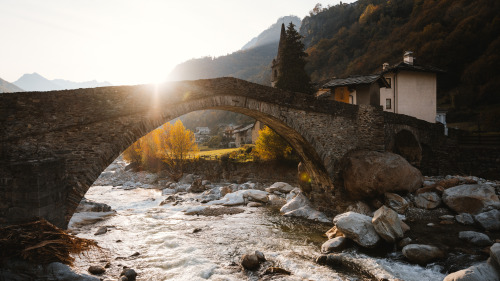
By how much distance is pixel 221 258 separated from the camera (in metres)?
7.86

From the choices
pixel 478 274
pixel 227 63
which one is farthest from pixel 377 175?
pixel 227 63

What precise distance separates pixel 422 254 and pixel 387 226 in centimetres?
131

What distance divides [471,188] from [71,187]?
13.8m

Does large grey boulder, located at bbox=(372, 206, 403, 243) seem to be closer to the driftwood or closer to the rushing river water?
the rushing river water

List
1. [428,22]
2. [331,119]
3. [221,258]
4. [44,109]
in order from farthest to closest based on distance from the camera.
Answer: [428,22]
[331,119]
[221,258]
[44,109]

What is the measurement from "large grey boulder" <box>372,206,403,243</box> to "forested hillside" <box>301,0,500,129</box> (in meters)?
23.7

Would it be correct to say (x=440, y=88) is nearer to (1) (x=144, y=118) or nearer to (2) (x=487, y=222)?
(2) (x=487, y=222)

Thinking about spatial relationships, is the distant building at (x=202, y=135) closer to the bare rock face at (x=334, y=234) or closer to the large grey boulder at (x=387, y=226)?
the bare rock face at (x=334, y=234)

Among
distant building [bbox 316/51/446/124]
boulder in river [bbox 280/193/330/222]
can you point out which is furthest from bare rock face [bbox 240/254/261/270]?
distant building [bbox 316/51/446/124]

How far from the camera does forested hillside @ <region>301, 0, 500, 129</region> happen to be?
107 ft

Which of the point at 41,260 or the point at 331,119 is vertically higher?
the point at 331,119

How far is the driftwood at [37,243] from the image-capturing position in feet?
14.8

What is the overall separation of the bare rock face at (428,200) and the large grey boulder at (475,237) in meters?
2.46

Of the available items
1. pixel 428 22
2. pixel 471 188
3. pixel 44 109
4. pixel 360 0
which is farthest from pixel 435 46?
pixel 360 0
